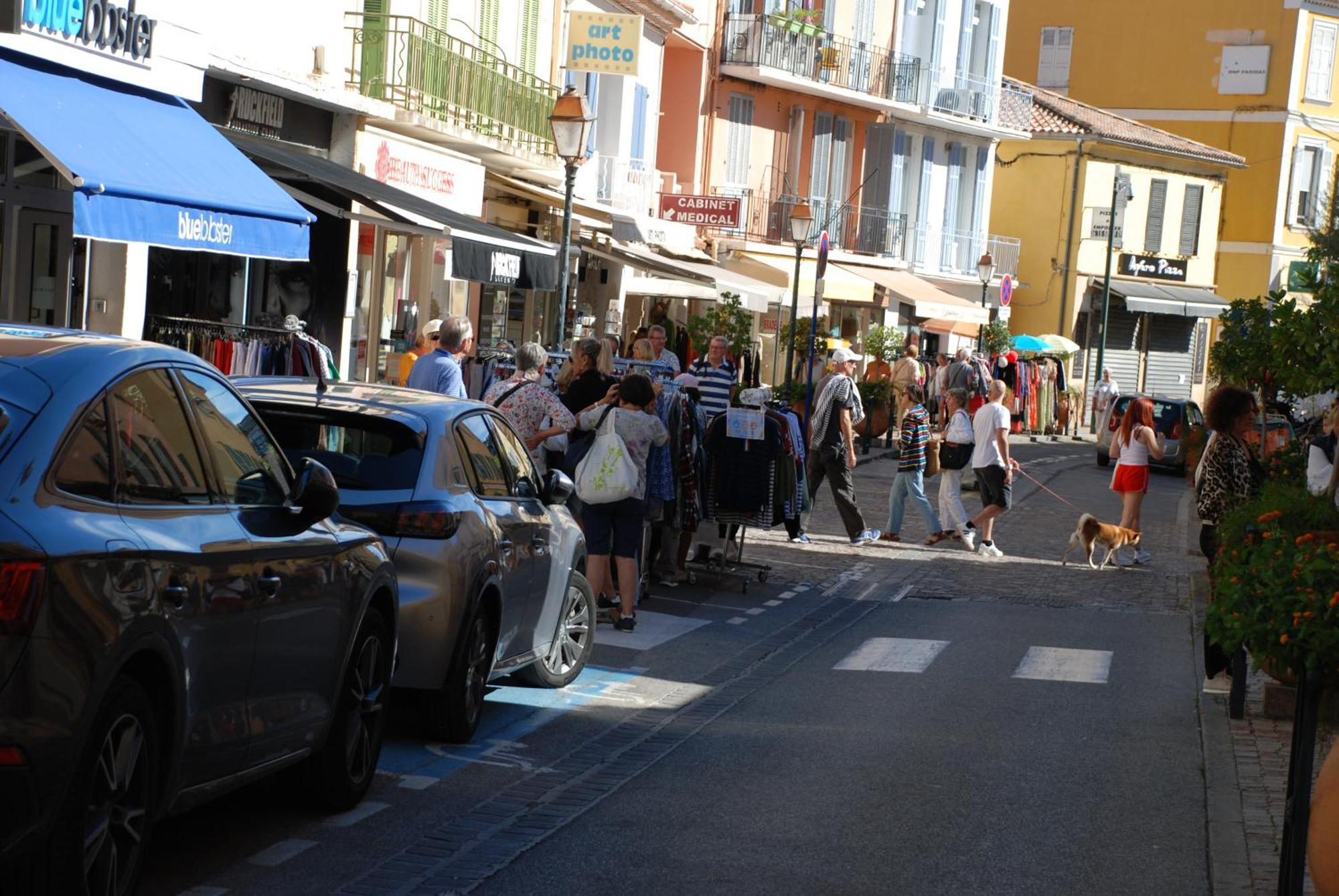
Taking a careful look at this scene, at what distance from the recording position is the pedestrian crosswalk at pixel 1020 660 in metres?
12.6

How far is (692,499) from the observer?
15461mm

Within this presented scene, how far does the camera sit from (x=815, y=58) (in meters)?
42.7

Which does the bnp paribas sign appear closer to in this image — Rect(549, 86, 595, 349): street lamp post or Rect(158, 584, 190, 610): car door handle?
Rect(549, 86, 595, 349): street lamp post

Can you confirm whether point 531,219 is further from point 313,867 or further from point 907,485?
→ point 313,867

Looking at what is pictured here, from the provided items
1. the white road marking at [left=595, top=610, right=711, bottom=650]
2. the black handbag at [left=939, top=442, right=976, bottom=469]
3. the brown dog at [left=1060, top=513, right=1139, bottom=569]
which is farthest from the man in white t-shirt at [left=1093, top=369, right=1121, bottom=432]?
the white road marking at [left=595, top=610, right=711, bottom=650]

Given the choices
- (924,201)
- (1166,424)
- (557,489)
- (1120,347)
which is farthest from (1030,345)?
(557,489)

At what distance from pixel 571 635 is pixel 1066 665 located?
383 cm

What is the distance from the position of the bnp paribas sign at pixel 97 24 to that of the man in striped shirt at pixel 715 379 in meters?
6.20

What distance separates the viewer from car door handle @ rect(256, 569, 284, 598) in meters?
6.12

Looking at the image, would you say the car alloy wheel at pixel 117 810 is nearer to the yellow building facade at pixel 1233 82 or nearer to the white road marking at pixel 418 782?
the white road marking at pixel 418 782

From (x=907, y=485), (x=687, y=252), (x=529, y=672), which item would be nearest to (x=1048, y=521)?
(x=907, y=485)

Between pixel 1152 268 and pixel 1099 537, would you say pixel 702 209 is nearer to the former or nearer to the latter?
pixel 1099 537

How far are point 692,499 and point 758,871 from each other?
8.70 metres

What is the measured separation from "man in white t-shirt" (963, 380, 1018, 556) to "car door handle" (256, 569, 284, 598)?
598 inches
